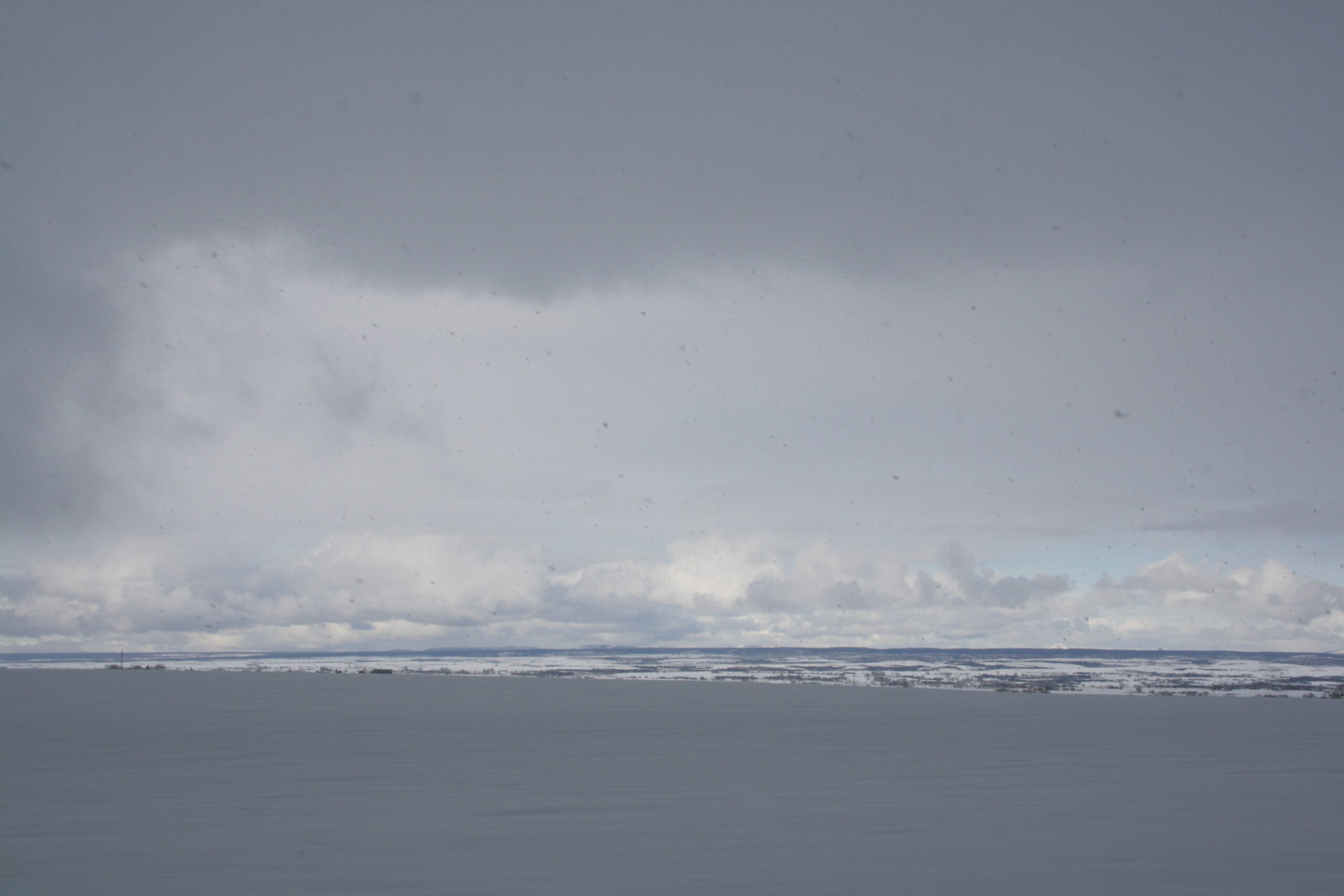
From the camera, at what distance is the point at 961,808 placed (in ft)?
84.1

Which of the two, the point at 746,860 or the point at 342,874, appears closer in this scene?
the point at 342,874

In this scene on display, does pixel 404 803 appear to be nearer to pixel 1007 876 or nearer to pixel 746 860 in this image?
pixel 746 860

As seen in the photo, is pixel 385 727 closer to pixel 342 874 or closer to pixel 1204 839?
pixel 342 874

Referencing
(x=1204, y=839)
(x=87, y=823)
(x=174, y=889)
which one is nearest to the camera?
(x=174, y=889)

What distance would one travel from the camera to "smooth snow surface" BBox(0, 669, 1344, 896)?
1772cm

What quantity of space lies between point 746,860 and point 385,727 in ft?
133

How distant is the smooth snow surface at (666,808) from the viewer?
17.7 meters

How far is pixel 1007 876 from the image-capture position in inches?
702

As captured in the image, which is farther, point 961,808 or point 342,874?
point 961,808

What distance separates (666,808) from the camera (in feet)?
84.3

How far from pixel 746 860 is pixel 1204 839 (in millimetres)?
10747

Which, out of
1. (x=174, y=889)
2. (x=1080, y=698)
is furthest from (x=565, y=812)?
(x=1080, y=698)

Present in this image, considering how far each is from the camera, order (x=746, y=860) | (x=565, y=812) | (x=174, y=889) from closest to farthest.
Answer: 1. (x=174, y=889)
2. (x=746, y=860)
3. (x=565, y=812)

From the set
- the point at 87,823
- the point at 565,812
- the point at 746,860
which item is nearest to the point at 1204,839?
the point at 746,860
